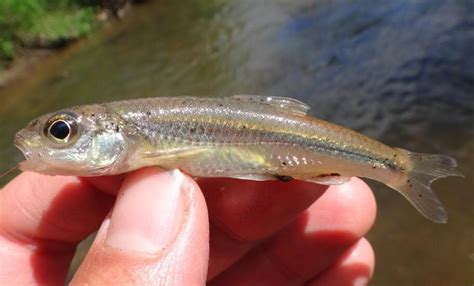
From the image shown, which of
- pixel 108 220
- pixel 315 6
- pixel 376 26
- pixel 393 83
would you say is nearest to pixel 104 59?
pixel 315 6

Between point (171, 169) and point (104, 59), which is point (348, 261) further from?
point (104, 59)

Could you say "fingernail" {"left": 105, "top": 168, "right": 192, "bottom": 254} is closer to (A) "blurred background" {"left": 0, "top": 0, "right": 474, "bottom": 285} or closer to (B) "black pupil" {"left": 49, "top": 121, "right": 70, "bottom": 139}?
(B) "black pupil" {"left": 49, "top": 121, "right": 70, "bottom": 139}

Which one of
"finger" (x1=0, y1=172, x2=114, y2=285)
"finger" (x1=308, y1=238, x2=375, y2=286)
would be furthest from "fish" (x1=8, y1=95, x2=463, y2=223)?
"finger" (x1=308, y1=238, x2=375, y2=286)

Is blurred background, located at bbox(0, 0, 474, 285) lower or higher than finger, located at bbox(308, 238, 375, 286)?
lower

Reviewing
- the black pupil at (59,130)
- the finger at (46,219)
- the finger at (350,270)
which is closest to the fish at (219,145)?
the black pupil at (59,130)

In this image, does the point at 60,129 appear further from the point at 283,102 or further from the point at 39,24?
the point at 39,24

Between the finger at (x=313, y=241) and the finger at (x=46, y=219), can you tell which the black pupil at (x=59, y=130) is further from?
the finger at (x=313, y=241)
